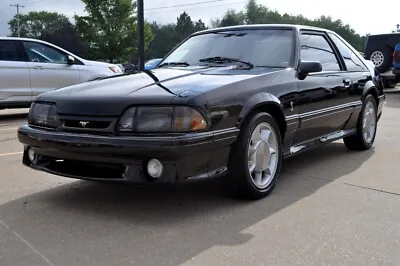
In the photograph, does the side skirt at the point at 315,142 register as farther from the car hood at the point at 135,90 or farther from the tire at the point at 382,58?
the tire at the point at 382,58

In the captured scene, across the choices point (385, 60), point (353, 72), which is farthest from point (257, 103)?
point (385, 60)

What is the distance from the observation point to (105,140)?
11.2 feet

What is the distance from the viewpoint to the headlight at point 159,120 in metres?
3.43

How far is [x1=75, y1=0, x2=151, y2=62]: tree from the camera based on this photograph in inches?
1793

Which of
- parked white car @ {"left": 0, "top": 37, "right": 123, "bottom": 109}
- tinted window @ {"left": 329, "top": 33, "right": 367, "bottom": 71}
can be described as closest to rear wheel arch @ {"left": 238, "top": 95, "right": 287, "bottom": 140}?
tinted window @ {"left": 329, "top": 33, "right": 367, "bottom": 71}

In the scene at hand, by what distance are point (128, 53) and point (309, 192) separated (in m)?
44.8

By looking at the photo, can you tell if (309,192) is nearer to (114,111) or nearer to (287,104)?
→ (287,104)

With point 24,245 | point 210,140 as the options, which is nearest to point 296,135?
point 210,140

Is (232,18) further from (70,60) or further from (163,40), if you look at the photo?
(70,60)

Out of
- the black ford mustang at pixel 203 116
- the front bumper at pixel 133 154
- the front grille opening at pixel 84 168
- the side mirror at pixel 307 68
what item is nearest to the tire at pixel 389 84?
the black ford mustang at pixel 203 116

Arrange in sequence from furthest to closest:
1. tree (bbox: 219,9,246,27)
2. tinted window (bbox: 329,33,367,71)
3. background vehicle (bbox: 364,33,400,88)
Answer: tree (bbox: 219,9,246,27) → background vehicle (bbox: 364,33,400,88) → tinted window (bbox: 329,33,367,71)

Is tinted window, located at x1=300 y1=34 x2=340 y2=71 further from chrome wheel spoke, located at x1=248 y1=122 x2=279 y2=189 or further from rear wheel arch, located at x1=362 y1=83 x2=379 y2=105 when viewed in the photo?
chrome wheel spoke, located at x1=248 y1=122 x2=279 y2=189

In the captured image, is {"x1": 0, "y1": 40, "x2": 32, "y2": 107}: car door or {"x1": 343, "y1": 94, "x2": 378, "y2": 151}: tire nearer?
{"x1": 343, "y1": 94, "x2": 378, "y2": 151}: tire

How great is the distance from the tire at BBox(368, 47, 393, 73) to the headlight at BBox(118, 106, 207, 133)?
13.1m
